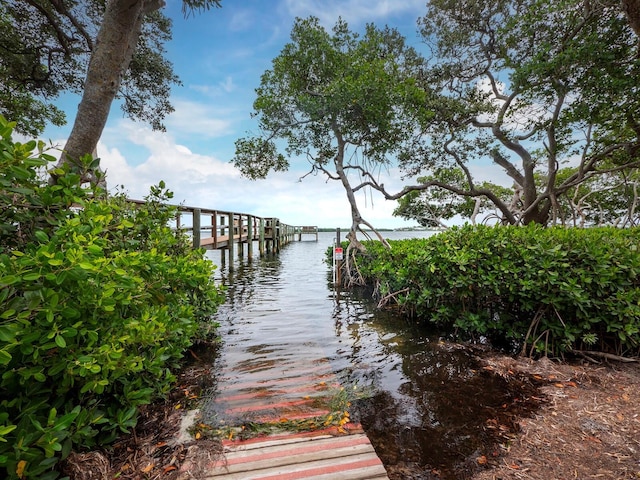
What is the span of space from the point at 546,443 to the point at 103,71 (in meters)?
6.21

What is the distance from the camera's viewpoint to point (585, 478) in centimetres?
201

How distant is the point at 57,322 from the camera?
1.49 metres

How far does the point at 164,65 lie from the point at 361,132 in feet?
23.0

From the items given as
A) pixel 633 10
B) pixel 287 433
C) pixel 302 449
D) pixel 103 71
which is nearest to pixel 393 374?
pixel 287 433

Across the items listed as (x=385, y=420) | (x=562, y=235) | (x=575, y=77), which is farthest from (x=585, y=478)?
(x=575, y=77)

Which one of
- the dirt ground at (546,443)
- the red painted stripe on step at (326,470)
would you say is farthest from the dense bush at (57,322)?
the red painted stripe on step at (326,470)

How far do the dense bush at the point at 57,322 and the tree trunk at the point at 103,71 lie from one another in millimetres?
2495

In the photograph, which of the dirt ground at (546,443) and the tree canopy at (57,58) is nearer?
the dirt ground at (546,443)

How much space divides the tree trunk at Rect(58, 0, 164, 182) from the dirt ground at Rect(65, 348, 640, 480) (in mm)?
3502

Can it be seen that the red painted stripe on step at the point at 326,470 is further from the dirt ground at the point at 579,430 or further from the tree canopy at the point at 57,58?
the tree canopy at the point at 57,58

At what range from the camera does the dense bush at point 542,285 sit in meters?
3.59

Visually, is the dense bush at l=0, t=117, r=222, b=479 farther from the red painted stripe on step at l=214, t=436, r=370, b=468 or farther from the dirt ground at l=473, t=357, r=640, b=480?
the dirt ground at l=473, t=357, r=640, b=480

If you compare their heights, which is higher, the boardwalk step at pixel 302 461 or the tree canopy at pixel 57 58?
the tree canopy at pixel 57 58

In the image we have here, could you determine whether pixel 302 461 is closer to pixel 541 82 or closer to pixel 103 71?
pixel 103 71
